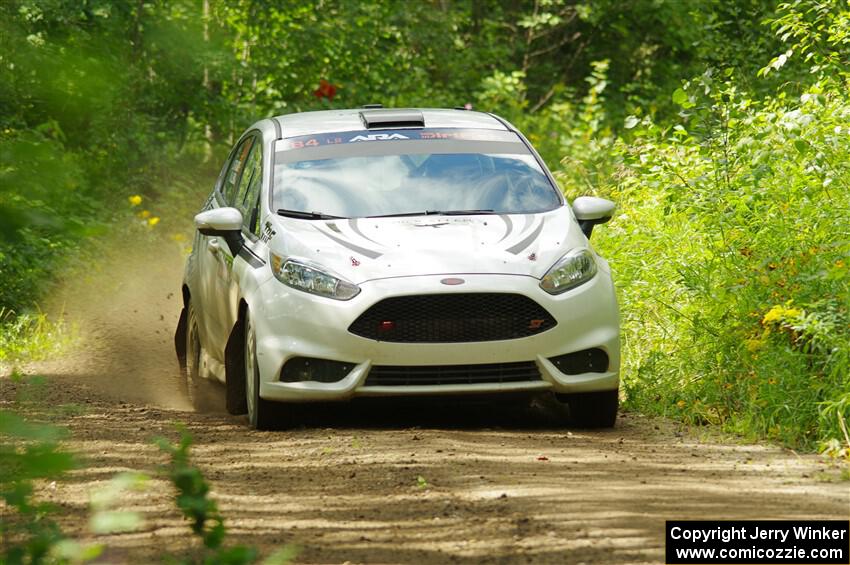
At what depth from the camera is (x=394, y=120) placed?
8.98 meters

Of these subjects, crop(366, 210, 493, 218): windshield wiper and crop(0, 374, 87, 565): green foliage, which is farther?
crop(366, 210, 493, 218): windshield wiper

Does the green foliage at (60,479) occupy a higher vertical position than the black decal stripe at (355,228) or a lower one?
lower

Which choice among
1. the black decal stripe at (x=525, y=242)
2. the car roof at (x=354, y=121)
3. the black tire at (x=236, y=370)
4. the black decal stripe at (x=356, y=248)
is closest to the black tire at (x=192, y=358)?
the black tire at (x=236, y=370)

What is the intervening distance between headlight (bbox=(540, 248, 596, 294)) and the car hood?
4 cm

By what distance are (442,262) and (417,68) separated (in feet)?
42.0

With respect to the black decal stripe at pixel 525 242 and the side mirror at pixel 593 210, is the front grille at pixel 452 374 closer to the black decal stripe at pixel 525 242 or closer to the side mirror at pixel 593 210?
the black decal stripe at pixel 525 242

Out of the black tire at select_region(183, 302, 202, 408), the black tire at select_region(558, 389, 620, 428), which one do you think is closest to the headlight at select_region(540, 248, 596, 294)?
the black tire at select_region(558, 389, 620, 428)

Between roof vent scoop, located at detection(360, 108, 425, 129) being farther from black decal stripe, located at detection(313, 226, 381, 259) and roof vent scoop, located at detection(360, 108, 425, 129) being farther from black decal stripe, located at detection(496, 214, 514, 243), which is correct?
black decal stripe, located at detection(313, 226, 381, 259)

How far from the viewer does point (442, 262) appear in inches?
290

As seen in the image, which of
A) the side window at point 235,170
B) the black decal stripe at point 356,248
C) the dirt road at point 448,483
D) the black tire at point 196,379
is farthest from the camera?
the black tire at point 196,379

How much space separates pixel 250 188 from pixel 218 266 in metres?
0.56

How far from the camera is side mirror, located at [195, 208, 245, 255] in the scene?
8.18m

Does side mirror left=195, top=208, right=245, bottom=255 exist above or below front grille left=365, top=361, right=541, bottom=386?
above

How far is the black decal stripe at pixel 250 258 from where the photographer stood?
779cm
